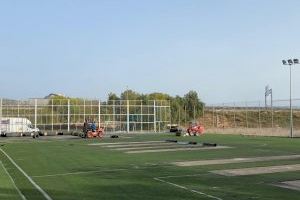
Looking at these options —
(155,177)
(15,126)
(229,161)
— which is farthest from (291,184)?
(15,126)

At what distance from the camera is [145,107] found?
67062 mm

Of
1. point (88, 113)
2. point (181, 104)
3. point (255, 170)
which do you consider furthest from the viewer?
point (181, 104)

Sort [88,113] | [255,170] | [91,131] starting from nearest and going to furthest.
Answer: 1. [255,170]
2. [91,131]
3. [88,113]

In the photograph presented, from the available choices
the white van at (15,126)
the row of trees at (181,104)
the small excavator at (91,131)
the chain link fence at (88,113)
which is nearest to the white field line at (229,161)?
the small excavator at (91,131)

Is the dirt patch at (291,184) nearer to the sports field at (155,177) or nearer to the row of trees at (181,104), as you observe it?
the sports field at (155,177)

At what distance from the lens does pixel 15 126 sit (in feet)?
→ 196

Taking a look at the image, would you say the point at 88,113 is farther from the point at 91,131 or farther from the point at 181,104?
the point at 181,104

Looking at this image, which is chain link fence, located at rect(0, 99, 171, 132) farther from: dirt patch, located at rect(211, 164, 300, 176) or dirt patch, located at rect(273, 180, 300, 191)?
dirt patch, located at rect(273, 180, 300, 191)

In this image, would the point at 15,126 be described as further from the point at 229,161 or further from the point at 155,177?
the point at 155,177

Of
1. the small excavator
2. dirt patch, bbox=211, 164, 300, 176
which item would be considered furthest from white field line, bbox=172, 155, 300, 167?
the small excavator

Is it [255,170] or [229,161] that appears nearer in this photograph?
[255,170]

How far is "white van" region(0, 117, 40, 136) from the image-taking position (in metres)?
59.2

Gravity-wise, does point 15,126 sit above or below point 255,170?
above

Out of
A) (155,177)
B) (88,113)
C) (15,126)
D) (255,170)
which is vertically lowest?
(155,177)
